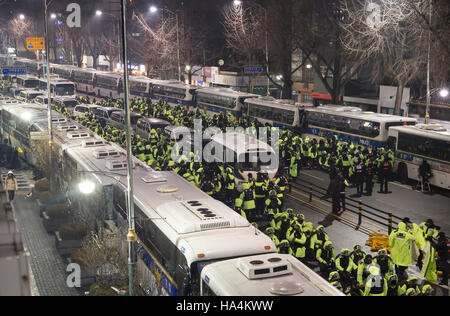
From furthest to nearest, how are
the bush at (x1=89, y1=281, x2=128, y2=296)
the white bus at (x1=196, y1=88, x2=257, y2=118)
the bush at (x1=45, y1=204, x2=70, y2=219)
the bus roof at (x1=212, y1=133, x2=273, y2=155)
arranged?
the white bus at (x1=196, y1=88, x2=257, y2=118) → the bus roof at (x1=212, y1=133, x2=273, y2=155) → the bush at (x1=45, y1=204, x2=70, y2=219) → the bush at (x1=89, y1=281, x2=128, y2=296)

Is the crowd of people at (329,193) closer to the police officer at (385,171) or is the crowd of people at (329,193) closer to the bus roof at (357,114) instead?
the police officer at (385,171)

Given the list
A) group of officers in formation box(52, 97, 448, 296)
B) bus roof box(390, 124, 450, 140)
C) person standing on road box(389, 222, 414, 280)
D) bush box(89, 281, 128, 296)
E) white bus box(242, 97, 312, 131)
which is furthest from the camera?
white bus box(242, 97, 312, 131)

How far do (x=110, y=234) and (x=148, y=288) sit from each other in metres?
2.17

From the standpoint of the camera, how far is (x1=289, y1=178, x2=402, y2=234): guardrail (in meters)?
17.4

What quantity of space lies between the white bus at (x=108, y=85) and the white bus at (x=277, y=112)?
20633 mm

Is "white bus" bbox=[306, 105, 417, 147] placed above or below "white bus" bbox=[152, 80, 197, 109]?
below

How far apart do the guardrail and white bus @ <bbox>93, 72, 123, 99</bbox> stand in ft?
116

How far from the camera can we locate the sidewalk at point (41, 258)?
13461mm

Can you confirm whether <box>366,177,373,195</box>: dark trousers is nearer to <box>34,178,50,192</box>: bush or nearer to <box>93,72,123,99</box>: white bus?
<box>34,178,50,192</box>: bush

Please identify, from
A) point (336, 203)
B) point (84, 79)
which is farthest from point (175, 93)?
point (336, 203)

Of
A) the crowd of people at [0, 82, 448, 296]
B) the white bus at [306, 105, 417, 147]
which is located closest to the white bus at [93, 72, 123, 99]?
the crowd of people at [0, 82, 448, 296]

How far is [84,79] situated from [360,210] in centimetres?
5285

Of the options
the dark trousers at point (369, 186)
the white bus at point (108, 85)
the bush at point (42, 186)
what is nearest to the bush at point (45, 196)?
the bush at point (42, 186)
